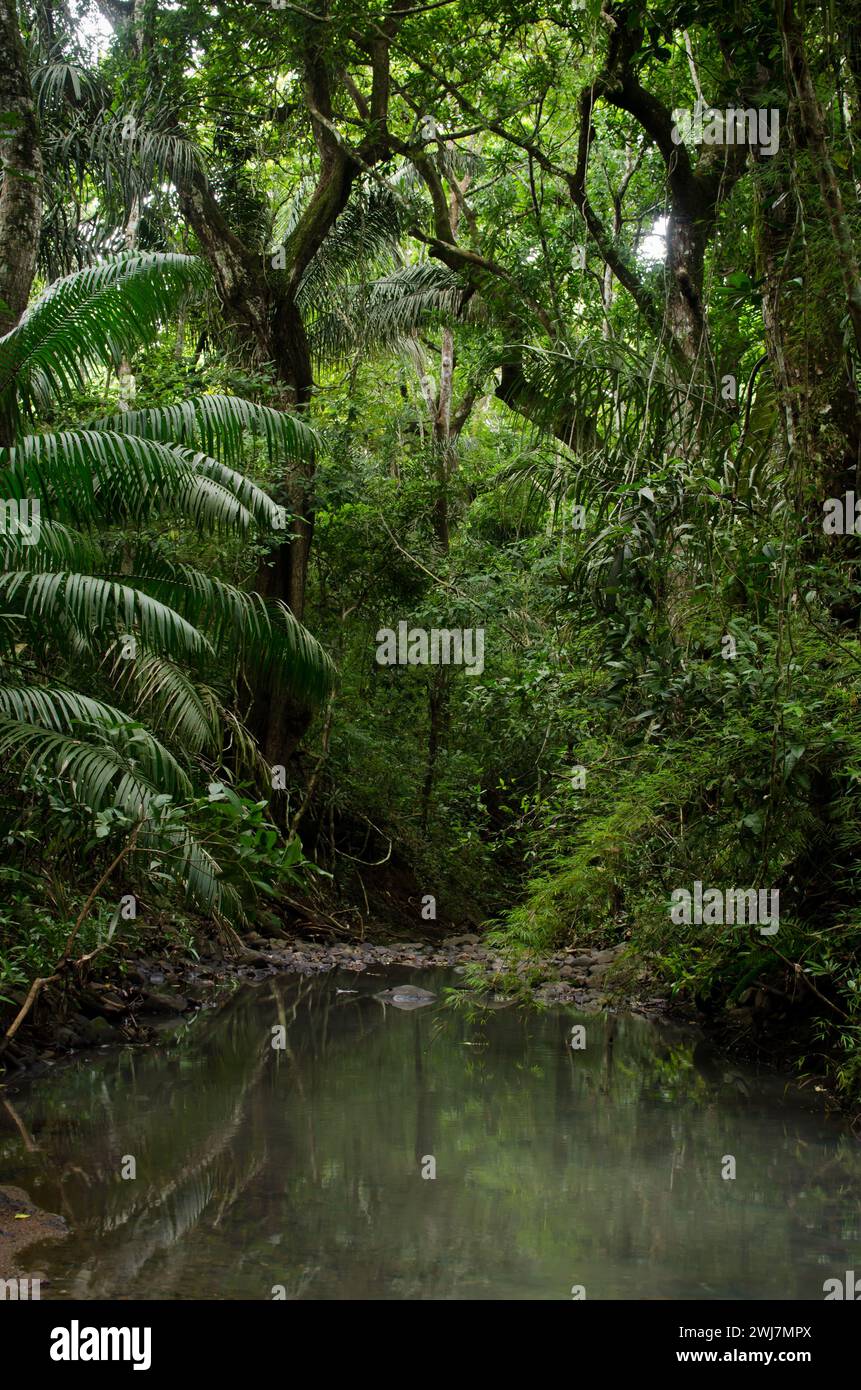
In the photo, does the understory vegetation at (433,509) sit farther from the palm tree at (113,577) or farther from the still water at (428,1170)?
the still water at (428,1170)

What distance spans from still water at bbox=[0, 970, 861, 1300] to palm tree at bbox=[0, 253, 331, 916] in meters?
1.29

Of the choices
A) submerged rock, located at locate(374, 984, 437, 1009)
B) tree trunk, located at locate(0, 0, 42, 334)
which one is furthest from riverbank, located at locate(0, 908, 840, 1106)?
tree trunk, located at locate(0, 0, 42, 334)

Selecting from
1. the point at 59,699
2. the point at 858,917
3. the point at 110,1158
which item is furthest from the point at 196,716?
the point at 858,917

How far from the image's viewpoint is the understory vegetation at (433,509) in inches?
236

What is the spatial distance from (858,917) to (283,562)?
27.4 feet

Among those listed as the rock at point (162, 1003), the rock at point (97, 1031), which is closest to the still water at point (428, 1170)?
the rock at point (97, 1031)

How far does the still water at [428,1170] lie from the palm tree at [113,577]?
1285 mm

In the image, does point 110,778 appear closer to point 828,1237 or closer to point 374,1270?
point 374,1270

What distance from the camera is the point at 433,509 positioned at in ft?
49.4

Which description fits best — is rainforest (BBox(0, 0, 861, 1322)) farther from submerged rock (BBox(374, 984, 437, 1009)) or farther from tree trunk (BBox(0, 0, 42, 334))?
submerged rock (BBox(374, 984, 437, 1009))

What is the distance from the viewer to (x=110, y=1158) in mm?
4715

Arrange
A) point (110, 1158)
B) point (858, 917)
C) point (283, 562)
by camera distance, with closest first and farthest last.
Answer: point (110, 1158)
point (858, 917)
point (283, 562)

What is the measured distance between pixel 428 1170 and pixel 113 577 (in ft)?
14.9

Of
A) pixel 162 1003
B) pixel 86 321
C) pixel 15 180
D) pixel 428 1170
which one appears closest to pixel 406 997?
pixel 162 1003
